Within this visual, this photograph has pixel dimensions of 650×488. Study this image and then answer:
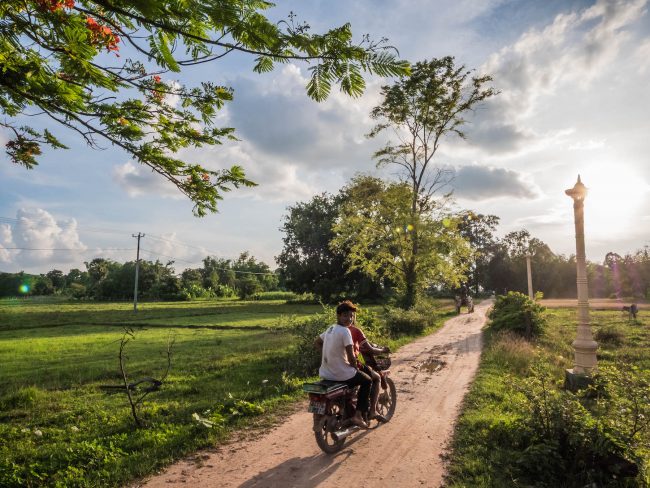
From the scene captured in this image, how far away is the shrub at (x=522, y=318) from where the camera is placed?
1877 centimetres

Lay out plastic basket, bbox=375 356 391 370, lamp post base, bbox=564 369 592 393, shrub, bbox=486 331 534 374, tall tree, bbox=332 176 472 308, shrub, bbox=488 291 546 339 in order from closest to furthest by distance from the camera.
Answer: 1. plastic basket, bbox=375 356 391 370
2. lamp post base, bbox=564 369 592 393
3. shrub, bbox=486 331 534 374
4. shrub, bbox=488 291 546 339
5. tall tree, bbox=332 176 472 308

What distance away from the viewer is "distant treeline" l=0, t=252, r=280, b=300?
7450 cm

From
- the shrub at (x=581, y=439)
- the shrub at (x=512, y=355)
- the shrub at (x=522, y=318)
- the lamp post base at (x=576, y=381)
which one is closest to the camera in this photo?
the shrub at (x=581, y=439)

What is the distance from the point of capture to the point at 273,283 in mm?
104375

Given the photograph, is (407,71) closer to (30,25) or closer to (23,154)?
(30,25)

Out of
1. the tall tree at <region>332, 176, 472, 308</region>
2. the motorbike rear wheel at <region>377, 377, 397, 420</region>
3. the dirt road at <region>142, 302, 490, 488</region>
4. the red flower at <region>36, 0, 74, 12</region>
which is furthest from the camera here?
the tall tree at <region>332, 176, 472, 308</region>

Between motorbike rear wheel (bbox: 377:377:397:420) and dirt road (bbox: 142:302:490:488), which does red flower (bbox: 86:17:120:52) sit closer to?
dirt road (bbox: 142:302:490:488)

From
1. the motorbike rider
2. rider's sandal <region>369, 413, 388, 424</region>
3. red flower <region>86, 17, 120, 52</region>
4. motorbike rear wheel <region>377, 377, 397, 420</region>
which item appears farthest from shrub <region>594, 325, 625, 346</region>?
red flower <region>86, 17, 120, 52</region>

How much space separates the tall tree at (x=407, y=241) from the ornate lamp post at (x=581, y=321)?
48.4ft

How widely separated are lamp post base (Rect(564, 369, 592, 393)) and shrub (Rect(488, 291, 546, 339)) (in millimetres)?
9603

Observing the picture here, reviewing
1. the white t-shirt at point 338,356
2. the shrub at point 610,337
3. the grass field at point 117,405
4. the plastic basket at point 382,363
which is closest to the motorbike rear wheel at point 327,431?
the white t-shirt at point 338,356

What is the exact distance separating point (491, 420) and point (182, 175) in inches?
261

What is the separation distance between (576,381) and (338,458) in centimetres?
657

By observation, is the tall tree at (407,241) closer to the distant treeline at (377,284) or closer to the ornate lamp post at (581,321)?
the ornate lamp post at (581,321)
